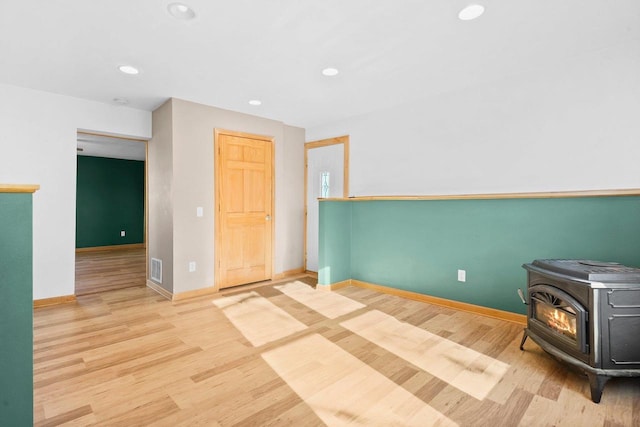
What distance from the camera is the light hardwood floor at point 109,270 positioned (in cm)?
452

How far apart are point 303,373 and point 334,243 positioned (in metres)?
2.28

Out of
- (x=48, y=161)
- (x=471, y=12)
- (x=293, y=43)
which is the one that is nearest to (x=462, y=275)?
(x=471, y=12)

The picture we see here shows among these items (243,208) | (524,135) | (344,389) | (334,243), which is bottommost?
(344,389)

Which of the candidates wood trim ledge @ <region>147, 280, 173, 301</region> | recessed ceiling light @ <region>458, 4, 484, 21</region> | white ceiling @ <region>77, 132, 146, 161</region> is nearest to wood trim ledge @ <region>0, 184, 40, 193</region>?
recessed ceiling light @ <region>458, 4, 484, 21</region>

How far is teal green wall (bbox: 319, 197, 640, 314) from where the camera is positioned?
2.60 meters

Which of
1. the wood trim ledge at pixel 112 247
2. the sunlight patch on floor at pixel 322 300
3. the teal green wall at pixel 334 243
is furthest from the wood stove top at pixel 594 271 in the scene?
the wood trim ledge at pixel 112 247

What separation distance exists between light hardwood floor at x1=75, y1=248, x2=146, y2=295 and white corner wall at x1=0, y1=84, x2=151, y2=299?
632 mm

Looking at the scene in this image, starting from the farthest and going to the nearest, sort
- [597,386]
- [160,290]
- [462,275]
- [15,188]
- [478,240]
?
1. [160,290]
2. [462,275]
3. [478,240]
4. [597,386]
5. [15,188]

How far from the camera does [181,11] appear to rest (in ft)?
6.80

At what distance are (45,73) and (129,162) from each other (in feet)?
18.9

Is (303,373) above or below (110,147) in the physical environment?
below

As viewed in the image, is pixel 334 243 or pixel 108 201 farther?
pixel 108 201

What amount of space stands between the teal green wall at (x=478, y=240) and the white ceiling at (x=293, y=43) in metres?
1.34

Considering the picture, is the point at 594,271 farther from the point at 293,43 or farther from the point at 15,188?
the point at 15,188
